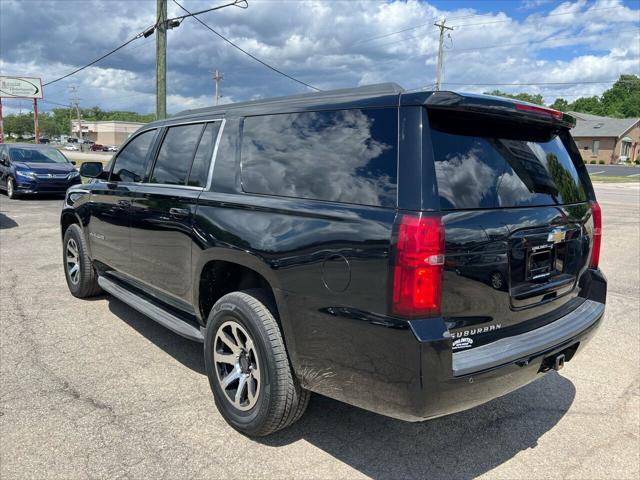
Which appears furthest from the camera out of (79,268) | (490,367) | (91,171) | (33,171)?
(33,171)

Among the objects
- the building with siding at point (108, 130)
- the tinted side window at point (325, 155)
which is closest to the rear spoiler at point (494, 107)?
the tinted side window at point (325, 155)

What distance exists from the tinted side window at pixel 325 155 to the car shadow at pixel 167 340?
1.72 meters

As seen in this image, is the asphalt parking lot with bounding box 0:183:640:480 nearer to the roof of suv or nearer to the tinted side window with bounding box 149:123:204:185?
the tinted side window with bounding box 149:123:204:185

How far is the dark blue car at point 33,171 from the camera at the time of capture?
47.1 ft

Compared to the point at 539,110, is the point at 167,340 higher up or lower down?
lower down

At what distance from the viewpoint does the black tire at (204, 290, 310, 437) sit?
2.81 metres

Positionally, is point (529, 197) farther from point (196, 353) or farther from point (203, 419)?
point (196, 353)

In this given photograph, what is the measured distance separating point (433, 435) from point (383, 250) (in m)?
1.50

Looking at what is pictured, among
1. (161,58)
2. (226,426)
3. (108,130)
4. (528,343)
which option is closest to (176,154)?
(226,426)

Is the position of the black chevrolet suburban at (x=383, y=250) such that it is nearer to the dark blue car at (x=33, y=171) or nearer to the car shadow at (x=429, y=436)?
the car shadow at (x=429, y=436)

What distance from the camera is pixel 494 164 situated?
264 cm

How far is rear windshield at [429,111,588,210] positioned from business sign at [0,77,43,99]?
1725 inches

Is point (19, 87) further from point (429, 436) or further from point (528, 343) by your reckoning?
point (528, 343)

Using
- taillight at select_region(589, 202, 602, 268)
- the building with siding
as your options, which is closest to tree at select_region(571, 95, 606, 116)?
the building with siding
